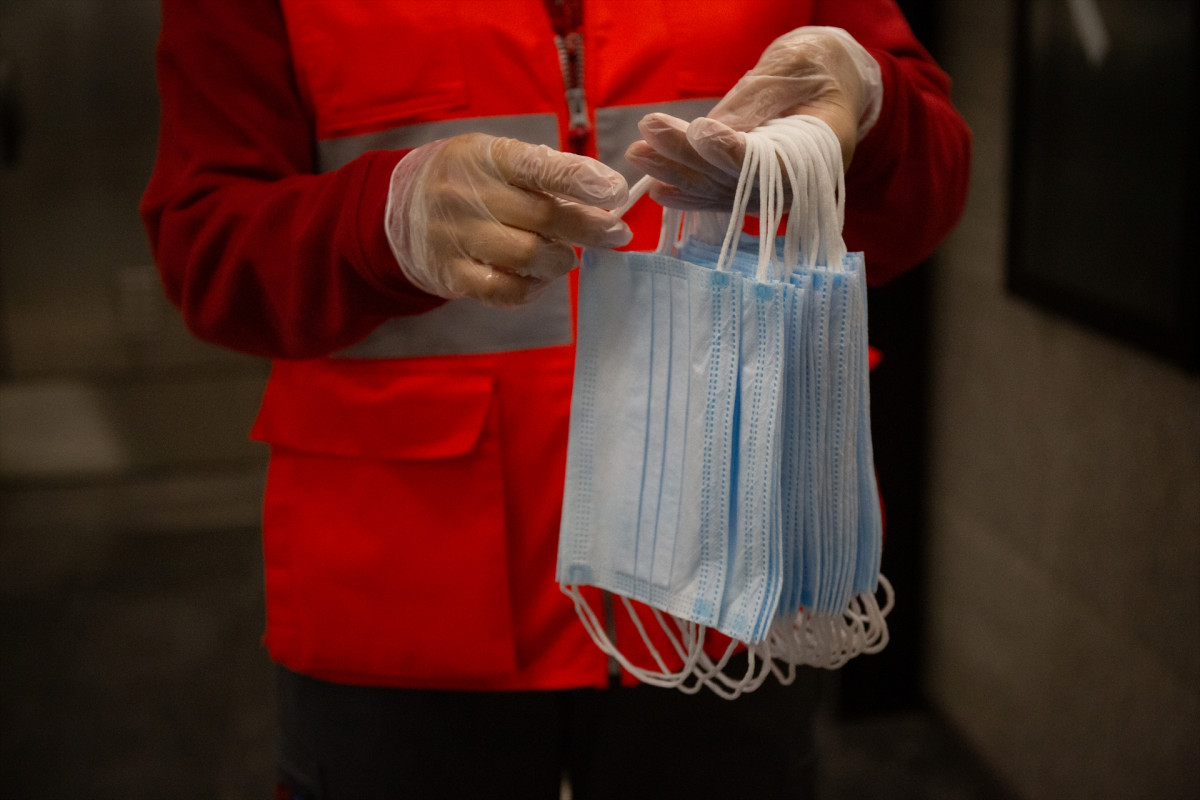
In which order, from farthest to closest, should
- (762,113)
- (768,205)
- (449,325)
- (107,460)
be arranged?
(107,460) < (449,325) < (762,113) < (768,205)

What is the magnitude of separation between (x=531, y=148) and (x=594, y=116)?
0.63ft

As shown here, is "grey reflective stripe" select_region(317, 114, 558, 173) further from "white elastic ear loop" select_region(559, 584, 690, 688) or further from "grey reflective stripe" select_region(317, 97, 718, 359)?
"white elastic ear loop" select_region(559, 584, 690, 688)

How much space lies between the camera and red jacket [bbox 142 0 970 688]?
87 centimetres

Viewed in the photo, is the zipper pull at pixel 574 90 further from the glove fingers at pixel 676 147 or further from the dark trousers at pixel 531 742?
the dark trousers at pixel 531 742

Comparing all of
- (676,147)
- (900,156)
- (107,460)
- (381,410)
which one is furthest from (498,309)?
(107,460)

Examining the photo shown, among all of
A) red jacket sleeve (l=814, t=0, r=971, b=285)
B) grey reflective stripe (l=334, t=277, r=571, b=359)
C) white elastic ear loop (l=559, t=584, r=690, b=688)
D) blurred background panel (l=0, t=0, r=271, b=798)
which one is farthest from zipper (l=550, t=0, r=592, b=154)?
blurred background panel (l=0, t=0, r=271, b=798)

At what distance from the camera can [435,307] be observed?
33.0 inches

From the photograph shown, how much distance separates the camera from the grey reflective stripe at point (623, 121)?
892 mm

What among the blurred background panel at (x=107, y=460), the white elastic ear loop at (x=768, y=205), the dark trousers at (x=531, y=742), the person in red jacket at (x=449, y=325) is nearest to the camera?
the white elastic ear loop at (x=768, y=205)

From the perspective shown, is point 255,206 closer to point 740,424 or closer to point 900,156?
point 740,424

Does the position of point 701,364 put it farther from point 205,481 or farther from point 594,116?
point 205,481

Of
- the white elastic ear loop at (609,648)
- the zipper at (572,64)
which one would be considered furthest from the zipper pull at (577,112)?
the white elastic ear loop at (609,648)

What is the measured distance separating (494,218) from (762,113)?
0.22 meters

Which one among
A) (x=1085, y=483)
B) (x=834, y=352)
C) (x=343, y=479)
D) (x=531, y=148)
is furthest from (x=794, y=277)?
(x=1085, y=483)
